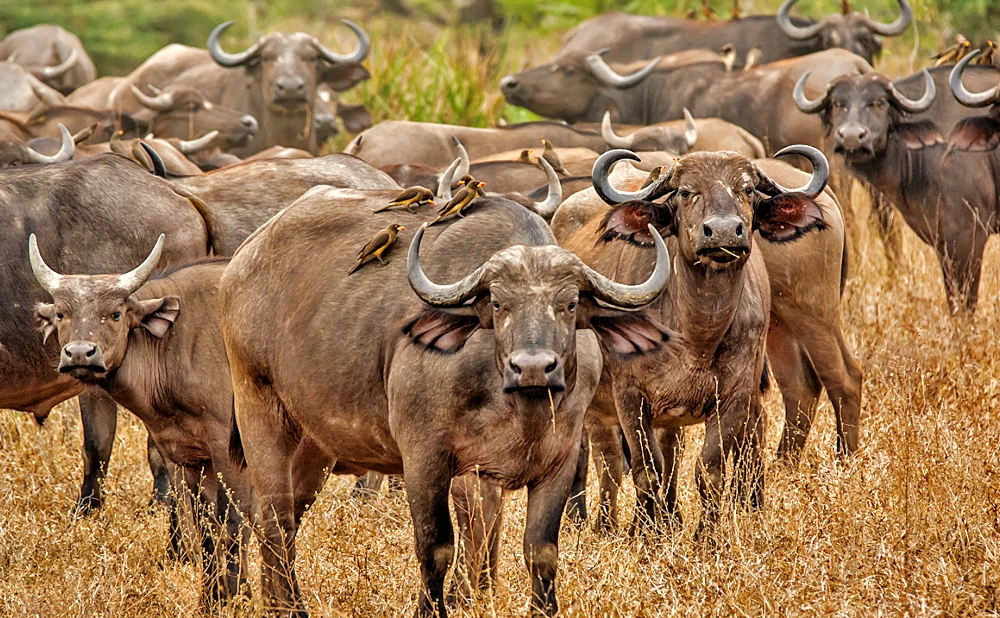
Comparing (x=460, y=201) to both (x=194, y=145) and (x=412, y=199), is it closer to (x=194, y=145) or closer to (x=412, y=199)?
(x=412, y=199)

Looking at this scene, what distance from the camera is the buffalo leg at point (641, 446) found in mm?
6266

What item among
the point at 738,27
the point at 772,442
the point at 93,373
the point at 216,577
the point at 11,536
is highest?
the point at 93,373

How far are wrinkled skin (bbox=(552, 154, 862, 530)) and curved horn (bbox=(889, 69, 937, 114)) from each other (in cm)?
277

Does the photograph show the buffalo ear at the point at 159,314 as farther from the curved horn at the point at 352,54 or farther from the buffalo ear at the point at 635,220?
the curved horn at the point at 352,54

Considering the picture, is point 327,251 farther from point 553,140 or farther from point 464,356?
point 553,140

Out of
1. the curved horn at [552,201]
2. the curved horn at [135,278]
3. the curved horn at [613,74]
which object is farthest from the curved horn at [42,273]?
the curved horn at [613,74]

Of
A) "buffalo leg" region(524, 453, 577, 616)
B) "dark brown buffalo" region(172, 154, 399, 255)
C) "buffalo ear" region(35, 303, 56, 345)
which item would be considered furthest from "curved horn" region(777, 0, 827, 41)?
"buffalo leg" region(524, 453, 577, 616)

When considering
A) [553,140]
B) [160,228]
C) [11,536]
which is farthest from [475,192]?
[553,140]

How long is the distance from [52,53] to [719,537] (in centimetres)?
1566

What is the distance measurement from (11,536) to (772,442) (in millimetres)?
4315

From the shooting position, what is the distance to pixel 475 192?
552cm

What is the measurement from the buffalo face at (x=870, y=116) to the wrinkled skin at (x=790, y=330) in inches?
94.7

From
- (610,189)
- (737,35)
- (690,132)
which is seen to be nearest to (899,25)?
(737,35)

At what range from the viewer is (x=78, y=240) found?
7223 millimetres
